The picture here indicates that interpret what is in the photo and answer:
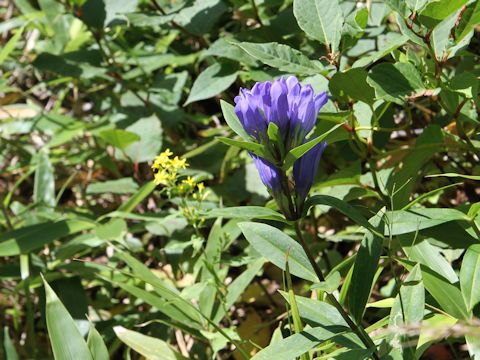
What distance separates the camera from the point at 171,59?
93.9 inches

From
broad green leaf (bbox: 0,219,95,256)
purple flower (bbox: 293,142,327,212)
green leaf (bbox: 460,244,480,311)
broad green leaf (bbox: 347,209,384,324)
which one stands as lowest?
broad green leaf (bbox: 0,219,95,256)

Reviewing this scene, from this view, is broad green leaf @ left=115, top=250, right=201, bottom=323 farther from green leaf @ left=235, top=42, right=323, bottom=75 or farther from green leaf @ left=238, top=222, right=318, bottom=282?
green leaf @ left=235, top=42, right=323, bottom=75

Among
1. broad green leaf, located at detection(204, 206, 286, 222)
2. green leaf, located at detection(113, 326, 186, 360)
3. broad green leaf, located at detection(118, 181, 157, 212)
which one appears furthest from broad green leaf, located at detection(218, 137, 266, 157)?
broad green leaf, located at detection(118, 181, 157, 212)

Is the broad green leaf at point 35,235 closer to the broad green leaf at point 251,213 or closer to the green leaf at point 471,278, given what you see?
the broad green leaf at point 251,213

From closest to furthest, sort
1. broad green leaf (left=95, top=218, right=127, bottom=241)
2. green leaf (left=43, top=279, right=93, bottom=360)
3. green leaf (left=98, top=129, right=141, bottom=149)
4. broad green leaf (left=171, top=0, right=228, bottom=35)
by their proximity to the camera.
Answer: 1. green leaf (left=43, top=279, right=93, bottom=360)
2. broad green leaf (left=95, top=218, right=127, bottom=241)
3. broad green leaf (left=171, top=0, right=228, bottom=35)
4. green leaf (left=98, top=129, right=141, bottom=149)

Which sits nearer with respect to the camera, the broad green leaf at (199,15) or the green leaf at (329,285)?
the green leaf at (329,285)

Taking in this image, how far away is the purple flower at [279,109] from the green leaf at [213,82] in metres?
0.79

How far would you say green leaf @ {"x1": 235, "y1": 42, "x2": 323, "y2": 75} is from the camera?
4.51 feet

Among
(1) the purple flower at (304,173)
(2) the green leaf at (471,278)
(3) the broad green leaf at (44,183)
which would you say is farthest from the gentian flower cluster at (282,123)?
(3) the broad green leaf at (44,183)

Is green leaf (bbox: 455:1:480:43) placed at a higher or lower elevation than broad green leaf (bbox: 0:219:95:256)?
higher

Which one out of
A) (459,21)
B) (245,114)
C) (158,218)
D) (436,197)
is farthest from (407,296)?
(158,218)

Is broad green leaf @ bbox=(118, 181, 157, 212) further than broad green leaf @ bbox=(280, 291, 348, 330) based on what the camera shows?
Yes

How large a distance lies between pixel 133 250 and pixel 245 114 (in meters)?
1.09

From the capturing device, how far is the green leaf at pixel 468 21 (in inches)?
51.4
